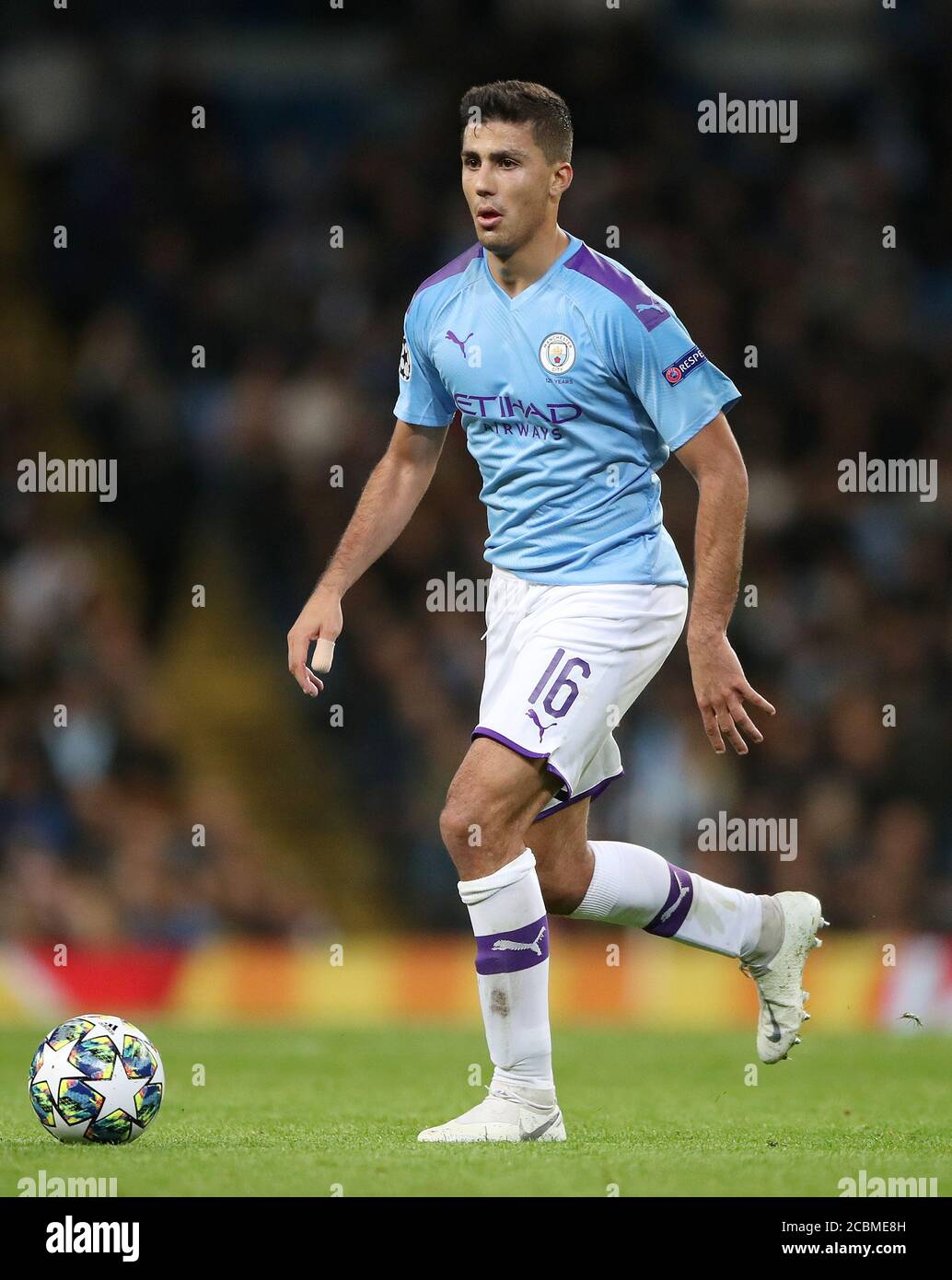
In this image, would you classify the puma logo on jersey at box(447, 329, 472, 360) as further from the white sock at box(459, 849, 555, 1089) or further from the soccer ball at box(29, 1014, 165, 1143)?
the soccer ball at box(29, 1014, 165, 1143)

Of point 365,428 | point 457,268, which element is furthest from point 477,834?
point 365,428

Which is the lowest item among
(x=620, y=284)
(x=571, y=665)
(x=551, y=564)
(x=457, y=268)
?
(x=571, y=665)

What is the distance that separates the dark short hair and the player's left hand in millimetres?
1465

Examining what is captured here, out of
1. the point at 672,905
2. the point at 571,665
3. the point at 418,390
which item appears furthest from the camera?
the point at 418,390

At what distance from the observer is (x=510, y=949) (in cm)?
553

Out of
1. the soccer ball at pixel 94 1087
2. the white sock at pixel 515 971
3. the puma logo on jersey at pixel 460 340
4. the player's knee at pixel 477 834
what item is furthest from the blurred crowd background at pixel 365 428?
the soccer ball at pixel 94 1087

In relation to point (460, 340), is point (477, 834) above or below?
below

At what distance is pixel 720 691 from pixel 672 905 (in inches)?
36.9

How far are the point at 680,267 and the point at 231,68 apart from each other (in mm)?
4592

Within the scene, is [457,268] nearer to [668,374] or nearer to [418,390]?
[418,390]

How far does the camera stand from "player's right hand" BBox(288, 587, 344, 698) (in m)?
5.96

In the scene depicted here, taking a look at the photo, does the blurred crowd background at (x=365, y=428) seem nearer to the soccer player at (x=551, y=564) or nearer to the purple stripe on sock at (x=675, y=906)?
the purple stripe on sock at (x=675, y=906)

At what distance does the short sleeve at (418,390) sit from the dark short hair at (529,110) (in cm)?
Result: 65
